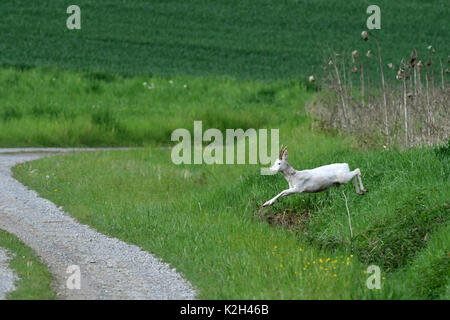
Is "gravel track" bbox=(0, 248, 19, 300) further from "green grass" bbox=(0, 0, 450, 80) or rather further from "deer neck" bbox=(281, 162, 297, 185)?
"green grass" bbox=(0, 0, 450, 80)

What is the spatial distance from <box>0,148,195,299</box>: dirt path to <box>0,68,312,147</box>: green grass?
34.6 feet

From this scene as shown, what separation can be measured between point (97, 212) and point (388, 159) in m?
4.77

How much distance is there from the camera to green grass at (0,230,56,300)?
8797 mm

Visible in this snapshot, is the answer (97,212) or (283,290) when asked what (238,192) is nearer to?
(97,212)

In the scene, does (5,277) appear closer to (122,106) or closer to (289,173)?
(289,173)

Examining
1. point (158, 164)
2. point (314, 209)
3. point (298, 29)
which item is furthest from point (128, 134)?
point (298, 29)

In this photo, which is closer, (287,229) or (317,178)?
(317,178)

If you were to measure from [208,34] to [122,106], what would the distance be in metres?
14.8

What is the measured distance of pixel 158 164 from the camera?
19266 mm

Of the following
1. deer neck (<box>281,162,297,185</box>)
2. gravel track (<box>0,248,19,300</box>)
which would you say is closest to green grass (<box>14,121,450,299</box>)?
deer neck (<box>281,162,297,185</box>)

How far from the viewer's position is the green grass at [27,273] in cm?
880

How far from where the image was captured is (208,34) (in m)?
43.6

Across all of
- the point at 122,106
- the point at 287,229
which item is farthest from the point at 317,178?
the point at 122,106

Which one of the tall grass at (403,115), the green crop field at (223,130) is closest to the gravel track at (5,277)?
the green crop field at (223,130)
